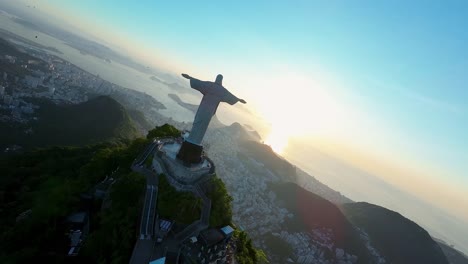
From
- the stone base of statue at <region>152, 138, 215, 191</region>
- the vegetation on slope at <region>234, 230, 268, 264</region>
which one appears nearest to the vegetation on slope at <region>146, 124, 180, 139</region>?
the stone base of statue at <region>152, 138, 215, 191</region>

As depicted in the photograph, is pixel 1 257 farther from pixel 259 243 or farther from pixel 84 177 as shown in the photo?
pixel 259 243

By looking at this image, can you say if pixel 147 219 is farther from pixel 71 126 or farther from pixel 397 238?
pixel 397 238

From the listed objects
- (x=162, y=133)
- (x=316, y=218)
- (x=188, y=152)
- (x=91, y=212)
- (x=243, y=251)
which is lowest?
(x=316, y=218)

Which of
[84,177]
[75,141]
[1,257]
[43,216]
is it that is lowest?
[75,141]

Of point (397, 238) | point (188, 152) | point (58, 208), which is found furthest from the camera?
point (397, 238)

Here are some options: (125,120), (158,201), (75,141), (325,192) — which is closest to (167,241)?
(158,201)

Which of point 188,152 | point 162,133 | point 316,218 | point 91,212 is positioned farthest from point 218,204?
point 316,218

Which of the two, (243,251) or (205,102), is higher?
(205,102)
